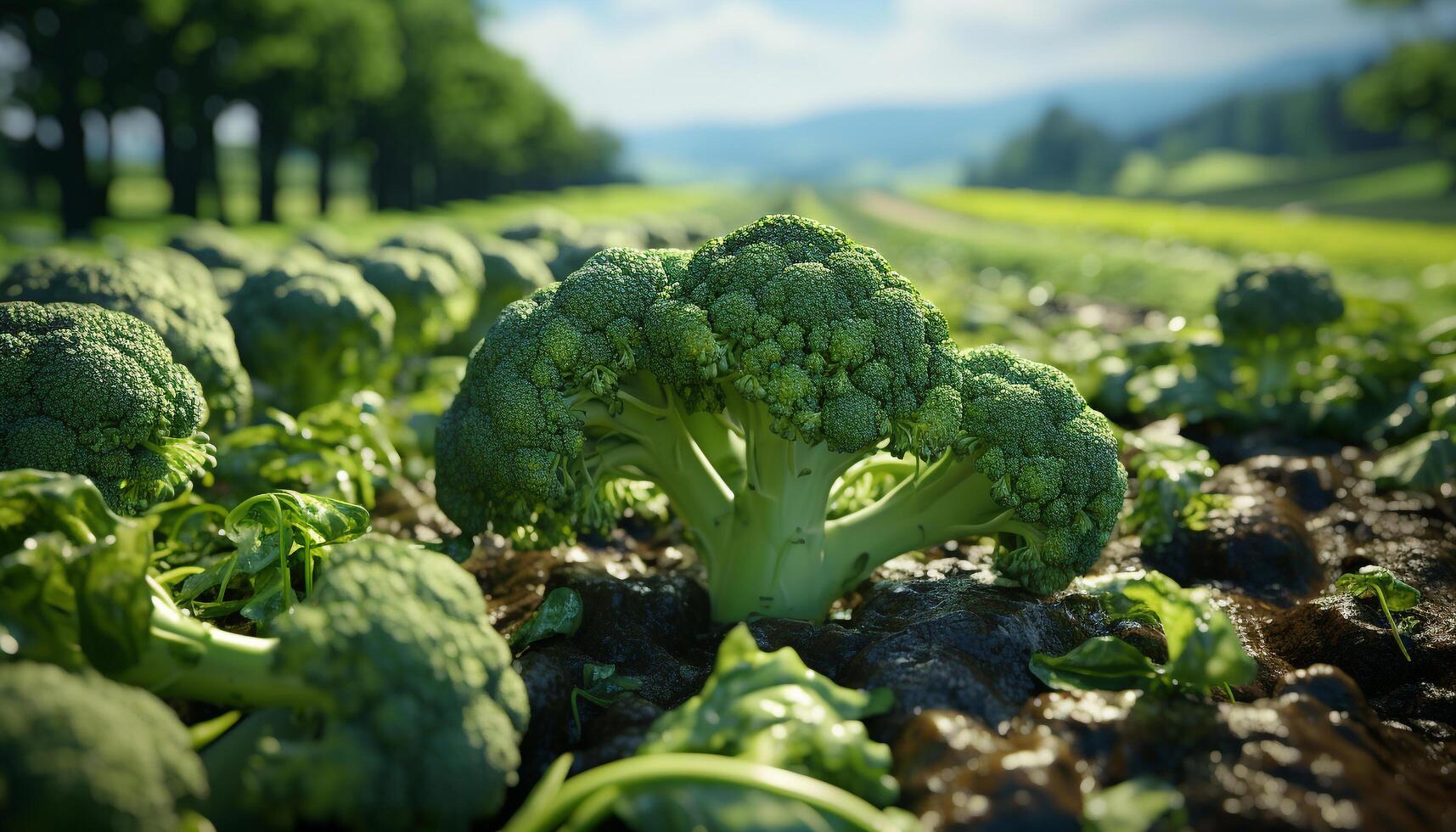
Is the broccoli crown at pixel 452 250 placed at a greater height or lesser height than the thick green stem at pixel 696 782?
greater

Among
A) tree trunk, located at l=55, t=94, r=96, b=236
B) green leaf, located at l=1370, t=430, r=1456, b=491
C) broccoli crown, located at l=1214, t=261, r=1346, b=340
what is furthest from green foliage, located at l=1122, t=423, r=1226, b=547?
tree trunk, located at l=55, t=94, r=96, b=236

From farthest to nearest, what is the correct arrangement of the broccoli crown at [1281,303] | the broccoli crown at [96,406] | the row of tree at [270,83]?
the row of tree at [270,83] < the broccoli crown at [1281,303] < the broccoli crown at [96,406]

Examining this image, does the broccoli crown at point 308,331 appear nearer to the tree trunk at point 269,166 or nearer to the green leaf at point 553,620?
the green leaf at point 553,620

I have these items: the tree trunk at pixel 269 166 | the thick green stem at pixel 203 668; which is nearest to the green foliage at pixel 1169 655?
the thick green stem at pixel 203 668

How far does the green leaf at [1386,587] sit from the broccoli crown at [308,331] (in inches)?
209

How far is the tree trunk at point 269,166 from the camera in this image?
27.7m

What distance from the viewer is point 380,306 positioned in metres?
5.57

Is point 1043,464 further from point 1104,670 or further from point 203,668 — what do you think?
point 203,668

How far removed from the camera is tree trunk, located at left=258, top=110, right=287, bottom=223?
1092 inches

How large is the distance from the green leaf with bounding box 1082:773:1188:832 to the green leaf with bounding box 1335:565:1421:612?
5.77ft

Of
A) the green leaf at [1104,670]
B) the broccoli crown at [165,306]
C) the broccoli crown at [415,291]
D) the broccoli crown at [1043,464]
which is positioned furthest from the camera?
the broccoli crown at [415,291]

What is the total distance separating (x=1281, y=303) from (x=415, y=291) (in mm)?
6184

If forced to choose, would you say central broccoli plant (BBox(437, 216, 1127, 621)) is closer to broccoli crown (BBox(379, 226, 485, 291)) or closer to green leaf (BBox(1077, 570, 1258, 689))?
green leaf (BBox(1077, 570, 1258, 689))

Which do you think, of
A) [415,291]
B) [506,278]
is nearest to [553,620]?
[415,291]
